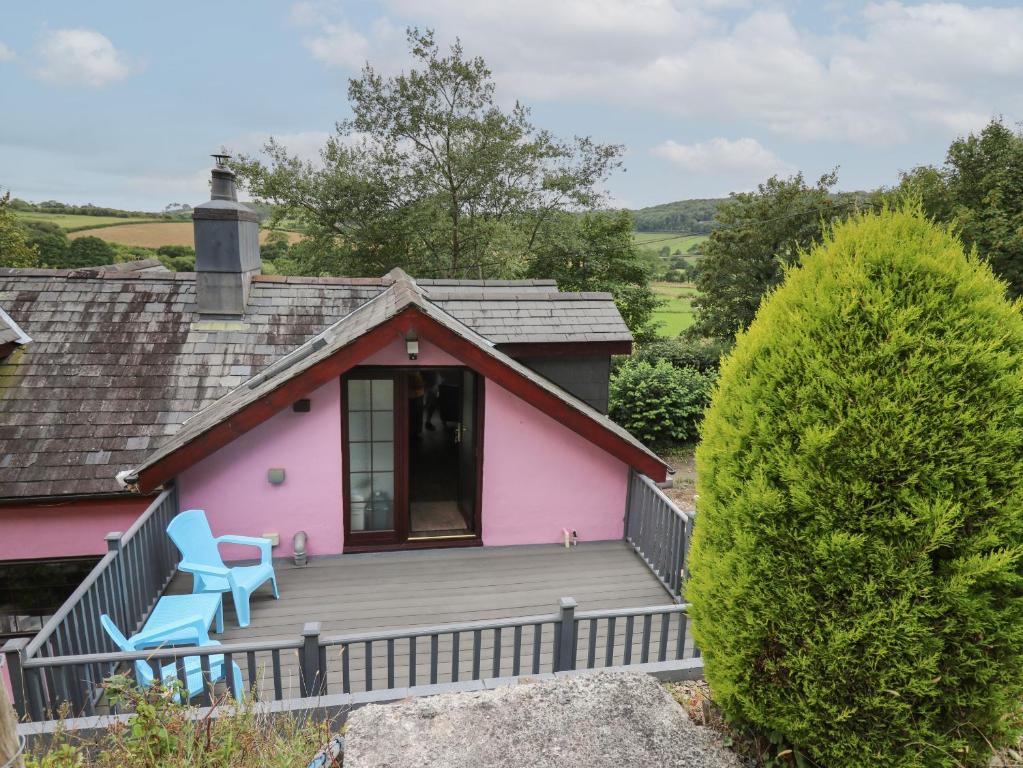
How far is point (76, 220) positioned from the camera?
149 ft

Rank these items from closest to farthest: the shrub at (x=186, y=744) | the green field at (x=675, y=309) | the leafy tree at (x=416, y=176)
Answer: the shrub at (x=186, y=744), the leafy tree at (x=416, y=176), the green field at (x=675, y=309)

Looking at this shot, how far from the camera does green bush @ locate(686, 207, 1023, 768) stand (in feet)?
7.88

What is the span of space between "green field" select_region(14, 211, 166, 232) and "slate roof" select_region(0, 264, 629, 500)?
42.1 m

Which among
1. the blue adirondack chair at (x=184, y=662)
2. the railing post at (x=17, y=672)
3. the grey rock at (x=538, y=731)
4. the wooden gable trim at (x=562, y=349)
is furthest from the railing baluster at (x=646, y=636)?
the wooden gable trim at (x=562, y=349)

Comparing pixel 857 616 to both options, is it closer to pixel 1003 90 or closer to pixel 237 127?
pixel 237 127

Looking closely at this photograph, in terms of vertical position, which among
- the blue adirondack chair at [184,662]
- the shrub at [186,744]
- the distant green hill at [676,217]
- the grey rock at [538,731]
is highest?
the distant green hill at [676,217]

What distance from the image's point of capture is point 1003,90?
70.1ft

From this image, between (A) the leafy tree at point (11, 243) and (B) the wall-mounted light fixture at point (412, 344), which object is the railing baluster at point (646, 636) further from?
(A) the leafy tree at point (11, 243)

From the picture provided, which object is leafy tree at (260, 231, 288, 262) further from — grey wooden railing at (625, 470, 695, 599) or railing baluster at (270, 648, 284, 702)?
railing baluster at (270, 648, 284, 702)

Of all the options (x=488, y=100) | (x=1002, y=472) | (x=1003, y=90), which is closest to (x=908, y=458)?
(x=1002, y=472)

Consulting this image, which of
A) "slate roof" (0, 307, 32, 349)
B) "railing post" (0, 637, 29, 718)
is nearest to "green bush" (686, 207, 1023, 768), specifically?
"railing post" (0, 637, 29, 718)

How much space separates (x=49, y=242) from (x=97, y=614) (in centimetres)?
4310

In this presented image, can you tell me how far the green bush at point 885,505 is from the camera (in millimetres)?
2400

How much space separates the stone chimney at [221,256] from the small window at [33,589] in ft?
11.3
